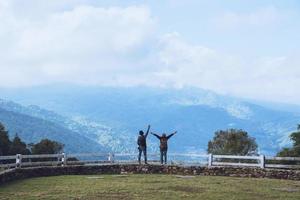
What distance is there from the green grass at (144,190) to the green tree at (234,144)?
50162mm

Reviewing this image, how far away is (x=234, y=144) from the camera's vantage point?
3098 inches

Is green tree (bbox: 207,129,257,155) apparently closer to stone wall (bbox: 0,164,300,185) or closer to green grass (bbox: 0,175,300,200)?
stone wall (bbox: 0,164,300,185)

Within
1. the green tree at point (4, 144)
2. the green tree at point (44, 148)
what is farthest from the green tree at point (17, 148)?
the green tree at point (44, 148)

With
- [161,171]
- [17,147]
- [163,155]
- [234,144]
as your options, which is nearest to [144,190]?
[161,171]

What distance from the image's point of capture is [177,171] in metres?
35.5

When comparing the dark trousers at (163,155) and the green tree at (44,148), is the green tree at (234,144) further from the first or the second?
the dark trousers at (163,155)

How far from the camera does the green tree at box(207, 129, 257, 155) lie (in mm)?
77375

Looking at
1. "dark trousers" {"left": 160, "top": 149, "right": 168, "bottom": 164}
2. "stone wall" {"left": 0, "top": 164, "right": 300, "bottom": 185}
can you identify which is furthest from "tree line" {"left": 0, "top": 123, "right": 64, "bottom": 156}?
"stone wall" {"left": 0, "top": 164, "right": 300, "bottom": 185}

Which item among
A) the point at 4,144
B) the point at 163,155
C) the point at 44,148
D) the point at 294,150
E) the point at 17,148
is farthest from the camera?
the point at 44,148

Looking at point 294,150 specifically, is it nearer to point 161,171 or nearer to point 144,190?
point 161,171

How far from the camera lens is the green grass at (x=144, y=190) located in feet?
70.1

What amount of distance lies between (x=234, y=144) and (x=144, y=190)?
56618 millimetres

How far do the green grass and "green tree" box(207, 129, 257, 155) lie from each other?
50162 millimetres

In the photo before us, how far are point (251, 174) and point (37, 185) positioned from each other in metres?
13.6
